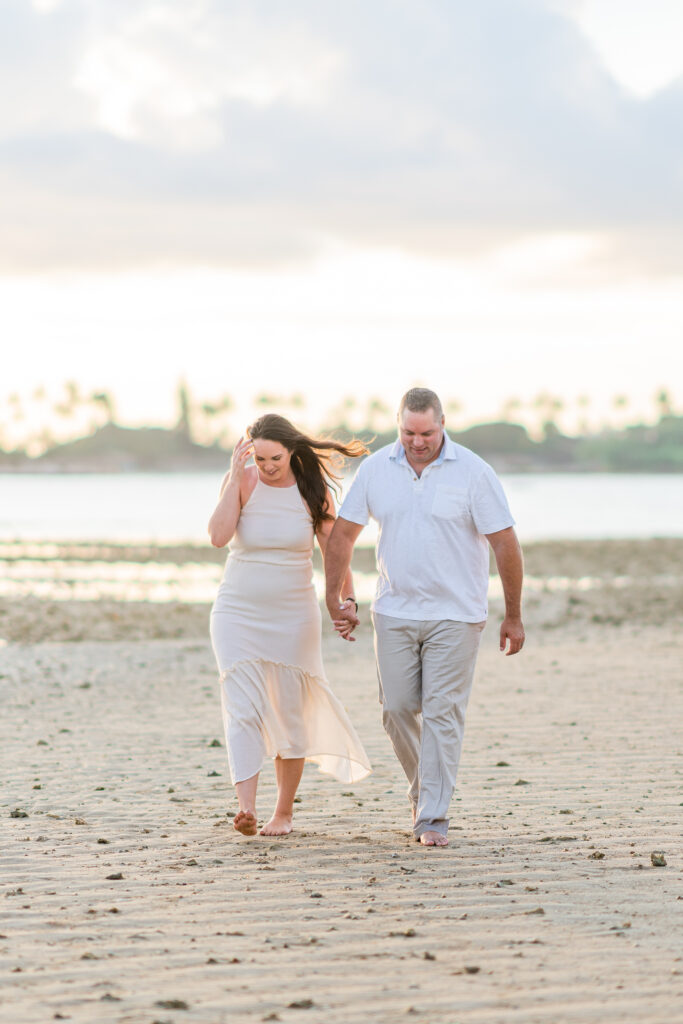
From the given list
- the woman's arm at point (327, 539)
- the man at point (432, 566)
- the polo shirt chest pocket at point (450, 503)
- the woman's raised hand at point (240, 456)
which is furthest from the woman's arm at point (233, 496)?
the polo shirt chest pocket at point (450, 503)

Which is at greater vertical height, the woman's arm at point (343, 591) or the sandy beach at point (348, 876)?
the woman's arm at point (343, 591)

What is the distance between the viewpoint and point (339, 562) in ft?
18.9

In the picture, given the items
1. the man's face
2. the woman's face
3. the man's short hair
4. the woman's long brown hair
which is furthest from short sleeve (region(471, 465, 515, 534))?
the woman's face

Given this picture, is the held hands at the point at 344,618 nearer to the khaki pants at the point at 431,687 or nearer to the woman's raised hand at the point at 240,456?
the khaki pants at the point at 431,687

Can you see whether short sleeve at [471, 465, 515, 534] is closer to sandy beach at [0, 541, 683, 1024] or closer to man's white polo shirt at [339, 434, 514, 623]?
man's white polo shirt at [339, 434, 514, 623]

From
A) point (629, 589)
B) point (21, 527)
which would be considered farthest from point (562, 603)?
point (21, 527)

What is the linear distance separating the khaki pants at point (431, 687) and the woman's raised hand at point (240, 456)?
97cm

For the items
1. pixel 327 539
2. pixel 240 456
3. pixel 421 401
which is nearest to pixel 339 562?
pixel 327 539

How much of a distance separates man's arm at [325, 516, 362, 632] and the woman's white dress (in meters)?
0.16

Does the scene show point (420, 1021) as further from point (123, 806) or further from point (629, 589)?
point (629, 589)

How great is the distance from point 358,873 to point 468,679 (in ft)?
3.42

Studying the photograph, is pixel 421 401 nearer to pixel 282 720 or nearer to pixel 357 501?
pixel 357 501

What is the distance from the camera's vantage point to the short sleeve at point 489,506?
551cm

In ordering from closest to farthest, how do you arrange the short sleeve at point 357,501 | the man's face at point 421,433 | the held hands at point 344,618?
1. the man's face at point 421,433
2. the short sleeve at point 357,501
3. the held hands at point 344,618
